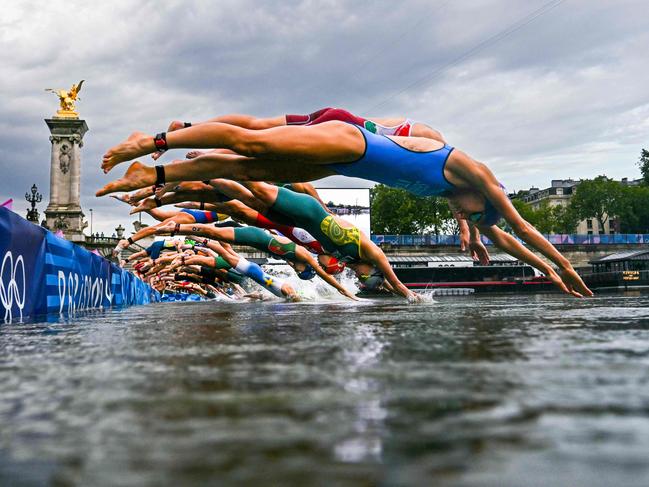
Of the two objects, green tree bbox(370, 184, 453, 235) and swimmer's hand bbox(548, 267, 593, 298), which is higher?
green tree bbox(370, 184, 453, 235)

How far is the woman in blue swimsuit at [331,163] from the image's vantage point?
170 inches

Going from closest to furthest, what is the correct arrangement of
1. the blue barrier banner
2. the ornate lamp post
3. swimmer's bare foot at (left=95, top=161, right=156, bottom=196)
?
→ swimmer's bare foot at (left=95, top=161, right=156, bottom=196)
the blue barrier banner
the ornate lamp post

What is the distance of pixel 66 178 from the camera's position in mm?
53875

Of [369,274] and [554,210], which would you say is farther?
[554,210]

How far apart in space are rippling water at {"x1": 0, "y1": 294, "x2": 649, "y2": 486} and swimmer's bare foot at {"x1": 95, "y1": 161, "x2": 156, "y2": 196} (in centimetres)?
307

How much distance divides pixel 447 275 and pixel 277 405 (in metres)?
45.8

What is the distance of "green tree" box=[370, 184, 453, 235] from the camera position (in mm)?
67812

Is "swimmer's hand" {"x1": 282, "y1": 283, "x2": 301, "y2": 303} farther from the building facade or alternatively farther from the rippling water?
the building facade

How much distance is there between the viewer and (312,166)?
4.96m

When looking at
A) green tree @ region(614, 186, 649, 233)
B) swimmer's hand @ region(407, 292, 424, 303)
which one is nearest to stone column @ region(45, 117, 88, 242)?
swimmer's hand @ region(407, 292, 424, 303)

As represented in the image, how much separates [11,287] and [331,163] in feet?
10.6

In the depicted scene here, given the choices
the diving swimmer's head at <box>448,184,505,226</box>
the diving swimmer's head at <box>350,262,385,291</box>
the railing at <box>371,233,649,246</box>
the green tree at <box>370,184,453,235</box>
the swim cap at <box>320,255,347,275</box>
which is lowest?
the diving swimmer's head at <box>350,262,385,291</box>

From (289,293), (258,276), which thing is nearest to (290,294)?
(289,293)

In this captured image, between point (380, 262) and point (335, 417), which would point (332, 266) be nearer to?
point (380, 262)
